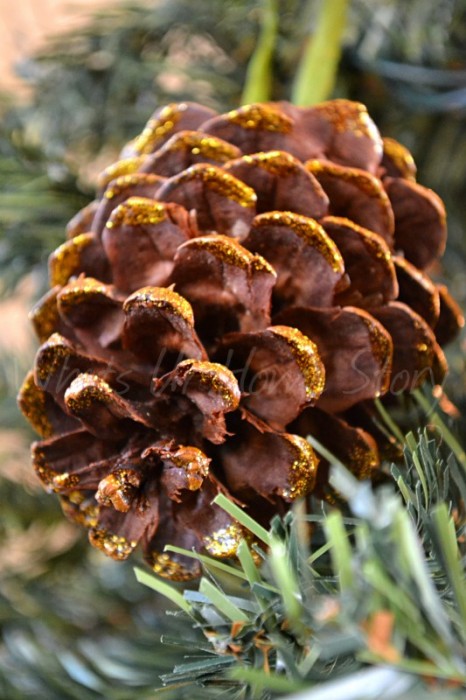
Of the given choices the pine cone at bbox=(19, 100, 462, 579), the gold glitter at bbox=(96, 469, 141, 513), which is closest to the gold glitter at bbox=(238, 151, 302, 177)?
the pine cone at bbox=(19, 100, 462, 579)

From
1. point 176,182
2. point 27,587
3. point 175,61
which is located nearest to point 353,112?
point 176,182

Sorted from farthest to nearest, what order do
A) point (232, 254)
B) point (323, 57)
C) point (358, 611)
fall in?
1. point (323, 57)
2. point (232, 254)
3. point (358, 611)

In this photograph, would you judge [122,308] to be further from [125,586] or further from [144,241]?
[125,586]

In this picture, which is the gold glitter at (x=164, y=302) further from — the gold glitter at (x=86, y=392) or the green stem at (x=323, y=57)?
the green stem at (x=323, y=57)

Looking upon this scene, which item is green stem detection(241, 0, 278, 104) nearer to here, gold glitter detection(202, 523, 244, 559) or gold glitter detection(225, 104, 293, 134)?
gold glitter detection(225, 104, 293, 134)

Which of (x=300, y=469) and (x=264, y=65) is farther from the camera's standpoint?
(x=264, y=65)

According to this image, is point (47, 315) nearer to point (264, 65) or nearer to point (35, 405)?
point (35, 405)

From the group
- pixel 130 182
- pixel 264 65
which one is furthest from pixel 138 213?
pixel 264 65
